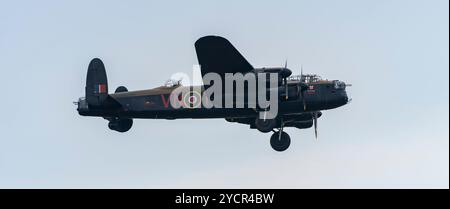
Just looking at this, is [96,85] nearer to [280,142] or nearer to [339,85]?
[280,142]

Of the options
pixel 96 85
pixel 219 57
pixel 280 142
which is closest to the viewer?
pixel 219 57

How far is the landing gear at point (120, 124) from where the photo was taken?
40969 mm

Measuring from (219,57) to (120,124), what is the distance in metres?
5.76

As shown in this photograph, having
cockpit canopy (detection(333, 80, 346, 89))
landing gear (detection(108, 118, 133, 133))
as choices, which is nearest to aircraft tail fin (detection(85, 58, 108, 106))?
landing gear (detection(108, 118, 133, 133))

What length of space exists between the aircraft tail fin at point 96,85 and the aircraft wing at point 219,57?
430cm

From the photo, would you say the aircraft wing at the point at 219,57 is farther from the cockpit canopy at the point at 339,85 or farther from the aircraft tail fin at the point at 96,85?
the aircraft tail fin at the point at 96,85

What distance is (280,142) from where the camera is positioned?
40250mm

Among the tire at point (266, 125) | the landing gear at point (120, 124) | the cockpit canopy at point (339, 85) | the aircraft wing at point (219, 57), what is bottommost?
the tire at point (266, 125)

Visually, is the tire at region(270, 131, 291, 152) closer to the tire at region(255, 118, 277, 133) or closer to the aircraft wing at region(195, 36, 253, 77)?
the tire at region(255, 118, 277, 133)

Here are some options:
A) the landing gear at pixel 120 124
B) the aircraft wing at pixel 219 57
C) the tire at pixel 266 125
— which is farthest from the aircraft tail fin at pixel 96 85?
the tire at pixel 266 125

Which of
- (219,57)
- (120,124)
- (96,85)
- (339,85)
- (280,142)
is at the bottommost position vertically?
(280,142)

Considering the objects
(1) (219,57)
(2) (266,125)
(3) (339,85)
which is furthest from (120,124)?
(3) (339,85)

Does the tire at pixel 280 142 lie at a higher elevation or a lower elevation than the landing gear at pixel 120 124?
lower

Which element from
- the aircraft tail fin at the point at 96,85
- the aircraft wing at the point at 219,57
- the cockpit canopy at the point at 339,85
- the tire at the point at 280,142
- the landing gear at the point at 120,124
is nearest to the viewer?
the aircraft wing at the point at 219,57
